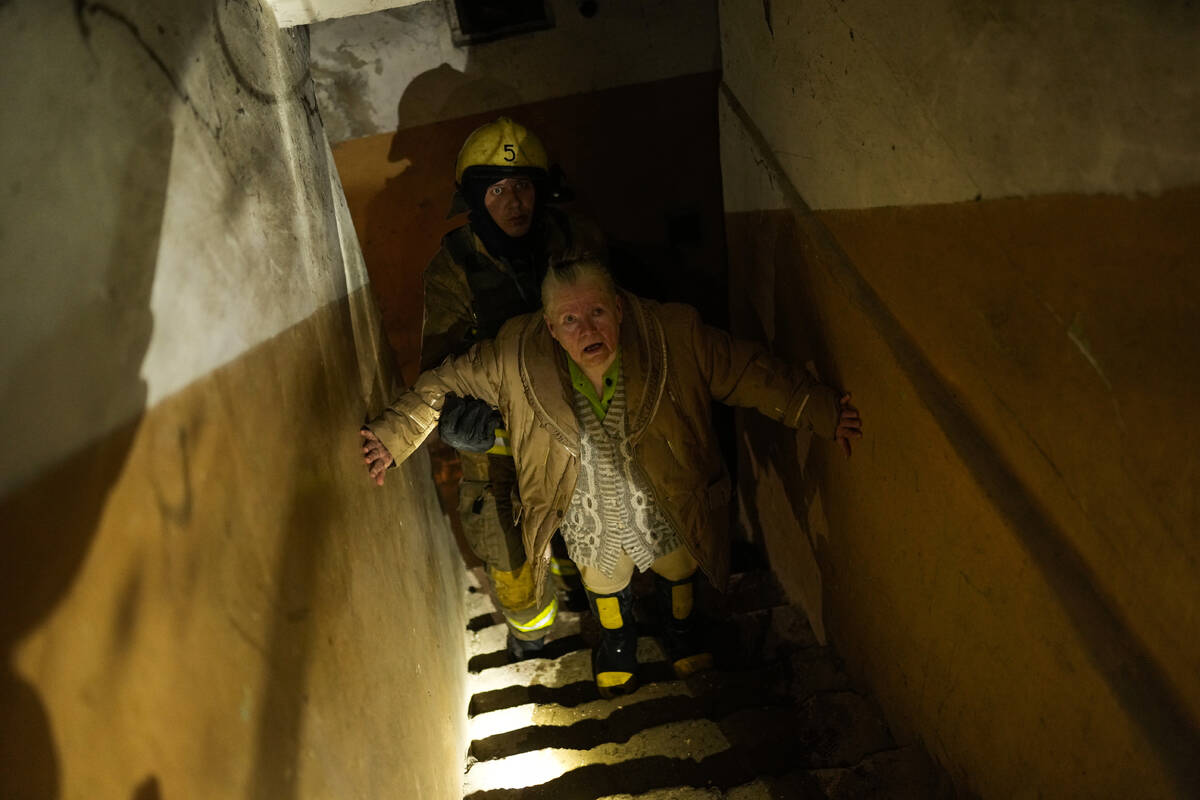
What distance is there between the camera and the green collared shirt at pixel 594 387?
2.73 metres

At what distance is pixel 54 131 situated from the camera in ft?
3.45

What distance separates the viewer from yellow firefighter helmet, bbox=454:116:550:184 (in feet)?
10.6

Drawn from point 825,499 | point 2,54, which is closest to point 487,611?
point 825,499

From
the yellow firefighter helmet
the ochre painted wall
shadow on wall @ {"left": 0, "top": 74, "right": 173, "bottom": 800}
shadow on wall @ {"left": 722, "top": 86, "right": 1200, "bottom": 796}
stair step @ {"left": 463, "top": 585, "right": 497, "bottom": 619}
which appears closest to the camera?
shadow on wall @ {"left": 0, "top": 74, "right": 173, "bottom": 800}

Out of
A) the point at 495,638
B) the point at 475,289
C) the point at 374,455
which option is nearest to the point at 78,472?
the point at 374,455

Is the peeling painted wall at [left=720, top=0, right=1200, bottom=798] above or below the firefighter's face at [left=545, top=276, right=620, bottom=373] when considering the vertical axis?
below

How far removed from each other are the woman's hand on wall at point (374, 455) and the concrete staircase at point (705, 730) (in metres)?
1.64

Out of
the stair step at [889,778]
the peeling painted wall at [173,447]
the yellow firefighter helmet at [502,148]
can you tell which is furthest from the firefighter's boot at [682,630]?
the yellow firefighter helmet at [502,148]

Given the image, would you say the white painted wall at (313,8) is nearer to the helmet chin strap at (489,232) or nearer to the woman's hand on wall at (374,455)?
the helmet chin strap at (489,232)

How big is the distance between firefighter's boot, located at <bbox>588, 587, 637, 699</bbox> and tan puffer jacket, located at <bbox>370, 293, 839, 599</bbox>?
0.81m

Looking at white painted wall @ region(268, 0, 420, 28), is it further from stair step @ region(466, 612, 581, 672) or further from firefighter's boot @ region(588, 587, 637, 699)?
stair step @ region(466, 612, 581, 672)

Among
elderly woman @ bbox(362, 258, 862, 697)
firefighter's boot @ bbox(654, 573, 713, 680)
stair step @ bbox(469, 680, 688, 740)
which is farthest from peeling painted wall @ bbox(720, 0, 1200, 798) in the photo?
stair step @ bbox(469, 680, 688, 740)

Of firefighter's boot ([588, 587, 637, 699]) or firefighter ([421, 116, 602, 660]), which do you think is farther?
firefighter's boot ([588, 587, 637, 699])

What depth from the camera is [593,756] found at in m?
3.11
